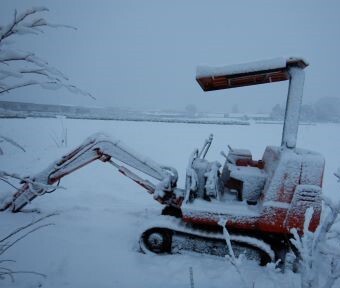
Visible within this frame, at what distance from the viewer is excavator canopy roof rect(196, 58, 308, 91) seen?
12.1 feet

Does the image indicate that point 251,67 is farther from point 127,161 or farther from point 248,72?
point 127,161

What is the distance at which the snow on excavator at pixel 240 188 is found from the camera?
12.4 feet

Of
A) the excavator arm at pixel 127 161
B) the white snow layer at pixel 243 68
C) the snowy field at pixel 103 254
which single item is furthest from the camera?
the excavator arm at pixel 127 161

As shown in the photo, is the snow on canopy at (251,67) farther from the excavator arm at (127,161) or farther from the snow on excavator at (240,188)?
the excavator arm at (127,161)

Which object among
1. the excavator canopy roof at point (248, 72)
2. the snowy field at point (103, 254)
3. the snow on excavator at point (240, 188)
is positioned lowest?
the snowy field at point (103, 254)

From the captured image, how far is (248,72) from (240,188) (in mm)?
1854

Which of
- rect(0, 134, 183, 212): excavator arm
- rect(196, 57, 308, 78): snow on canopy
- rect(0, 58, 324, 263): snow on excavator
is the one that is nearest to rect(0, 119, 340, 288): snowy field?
rect(0, 58, 324, 263): snow on excavator

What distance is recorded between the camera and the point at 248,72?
373cm

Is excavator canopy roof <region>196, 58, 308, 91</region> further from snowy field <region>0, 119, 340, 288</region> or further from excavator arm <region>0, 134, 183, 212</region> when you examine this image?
→ snowy field <region>0, 119, 340, 288</region>

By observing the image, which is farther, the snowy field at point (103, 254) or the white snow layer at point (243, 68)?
the snowy field at point (103, 254)

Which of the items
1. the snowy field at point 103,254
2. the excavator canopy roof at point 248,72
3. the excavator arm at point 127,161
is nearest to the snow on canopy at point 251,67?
the excavator canopy roof at point 248,72

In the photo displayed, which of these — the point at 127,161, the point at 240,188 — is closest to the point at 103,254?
the point at 127,161

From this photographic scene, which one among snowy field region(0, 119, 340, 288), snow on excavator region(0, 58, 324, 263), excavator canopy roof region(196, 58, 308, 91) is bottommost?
snowy field region(0, 119, 340, 288)

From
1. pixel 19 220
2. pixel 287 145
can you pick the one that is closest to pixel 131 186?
pixel 19 220
